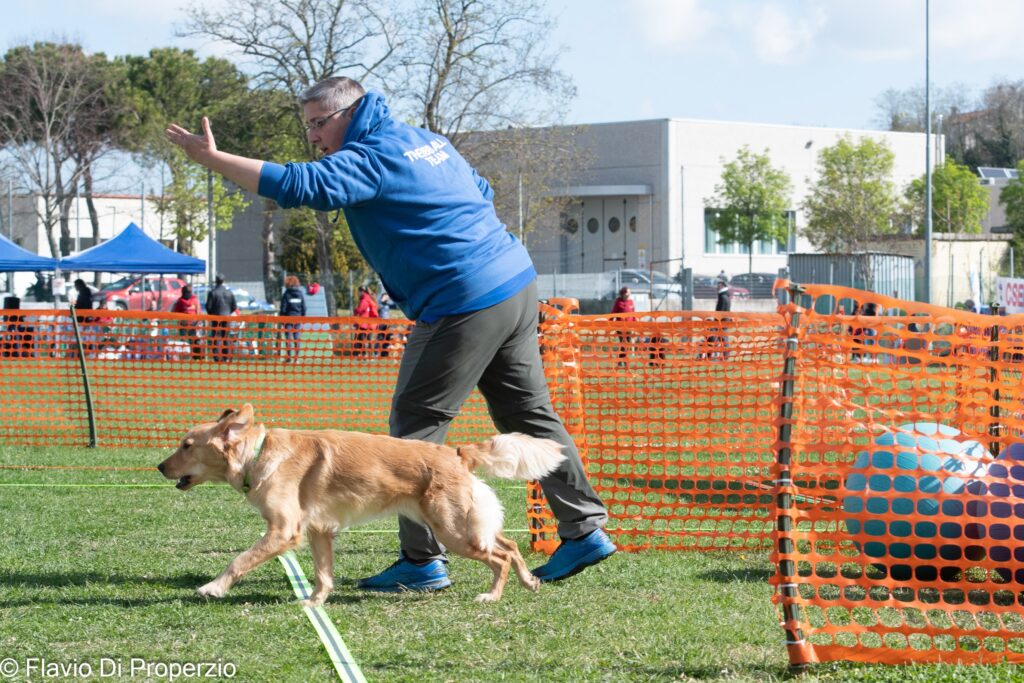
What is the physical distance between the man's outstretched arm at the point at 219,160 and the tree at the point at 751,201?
49.2 m

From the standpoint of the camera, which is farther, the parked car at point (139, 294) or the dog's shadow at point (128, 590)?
the parked car at point (139, 294)

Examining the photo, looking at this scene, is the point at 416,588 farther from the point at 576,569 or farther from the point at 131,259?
the point at 131,259

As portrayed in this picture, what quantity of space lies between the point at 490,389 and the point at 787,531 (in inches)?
64.9

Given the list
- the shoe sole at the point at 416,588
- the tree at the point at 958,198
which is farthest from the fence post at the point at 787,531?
the tree at the point at 958,198

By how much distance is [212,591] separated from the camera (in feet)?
14.9

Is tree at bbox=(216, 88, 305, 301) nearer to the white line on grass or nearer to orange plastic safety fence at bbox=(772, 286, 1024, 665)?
the white line on grass

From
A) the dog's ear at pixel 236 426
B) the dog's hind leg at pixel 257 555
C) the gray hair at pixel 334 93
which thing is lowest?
the dog's hind leg at pixel 257 555

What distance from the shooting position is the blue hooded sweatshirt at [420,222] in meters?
4.37

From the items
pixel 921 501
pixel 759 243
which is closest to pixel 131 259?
pixel 921 501

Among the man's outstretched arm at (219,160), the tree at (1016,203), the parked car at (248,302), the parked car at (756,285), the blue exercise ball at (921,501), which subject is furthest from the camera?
the tree at (1016,203)

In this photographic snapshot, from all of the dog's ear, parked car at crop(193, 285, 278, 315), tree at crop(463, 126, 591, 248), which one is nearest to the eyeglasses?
the dog's ear

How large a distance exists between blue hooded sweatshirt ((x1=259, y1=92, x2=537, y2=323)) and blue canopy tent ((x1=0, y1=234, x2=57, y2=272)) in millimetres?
17928

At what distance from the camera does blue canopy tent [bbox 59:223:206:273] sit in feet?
71.2

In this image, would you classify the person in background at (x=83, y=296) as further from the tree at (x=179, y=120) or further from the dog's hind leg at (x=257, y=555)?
the dog's hind leg at (x=257, y=555)
